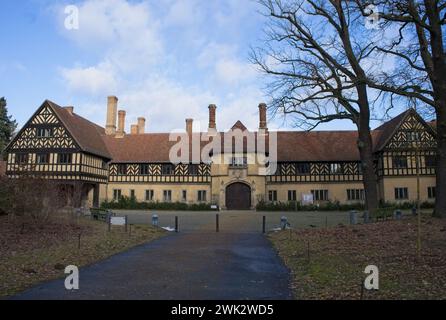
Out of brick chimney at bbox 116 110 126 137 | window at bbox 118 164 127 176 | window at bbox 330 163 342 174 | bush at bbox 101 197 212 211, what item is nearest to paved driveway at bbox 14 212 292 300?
bush at bbox 101 197 212 211

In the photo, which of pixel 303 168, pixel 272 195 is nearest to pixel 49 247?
pixel 272 195

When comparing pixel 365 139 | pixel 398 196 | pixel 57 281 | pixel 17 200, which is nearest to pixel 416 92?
pixel 365 139

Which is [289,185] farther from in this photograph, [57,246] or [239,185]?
[57,246]

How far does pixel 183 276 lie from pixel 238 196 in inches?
1175

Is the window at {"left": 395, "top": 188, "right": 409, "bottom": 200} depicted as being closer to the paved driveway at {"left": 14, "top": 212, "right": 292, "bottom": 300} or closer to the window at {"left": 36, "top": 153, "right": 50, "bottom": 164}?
the paved driveway at {"left": 14, "top": 212, "right": 292, "bottom": 300}

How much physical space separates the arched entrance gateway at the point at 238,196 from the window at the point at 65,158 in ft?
48.6

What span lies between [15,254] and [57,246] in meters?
1.57

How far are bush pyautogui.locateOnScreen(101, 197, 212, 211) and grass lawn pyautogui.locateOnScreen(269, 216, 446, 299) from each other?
22764mm

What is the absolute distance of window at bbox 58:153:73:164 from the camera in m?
34.1

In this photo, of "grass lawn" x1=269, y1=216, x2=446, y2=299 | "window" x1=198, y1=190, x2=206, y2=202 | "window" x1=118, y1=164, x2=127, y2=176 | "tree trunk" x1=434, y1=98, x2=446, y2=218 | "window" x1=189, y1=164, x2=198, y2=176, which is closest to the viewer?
"grass lawn" x1=269, y1=216, x2=446, y2=299

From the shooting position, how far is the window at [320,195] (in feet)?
121

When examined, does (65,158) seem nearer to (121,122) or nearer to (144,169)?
(144,169)

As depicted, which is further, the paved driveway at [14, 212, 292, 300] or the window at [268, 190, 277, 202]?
the window at [268, 190, 277, 202]

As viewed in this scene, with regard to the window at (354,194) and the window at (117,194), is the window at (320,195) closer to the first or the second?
the window at (354,194)
